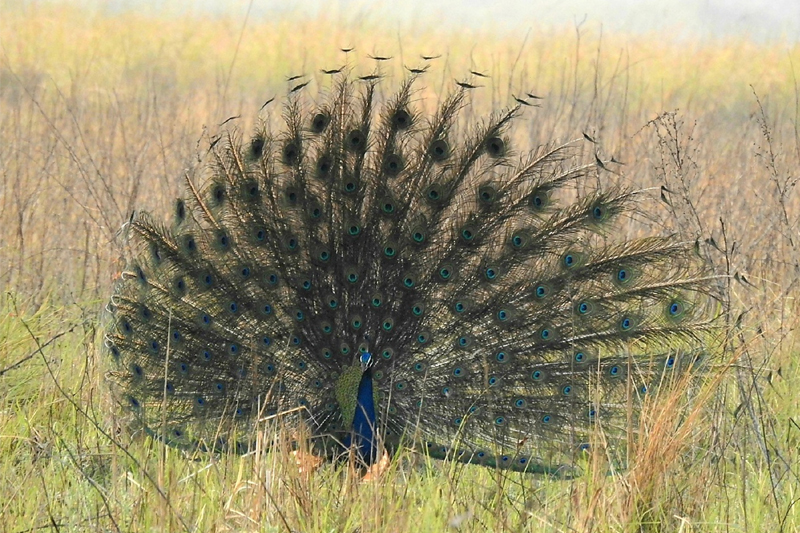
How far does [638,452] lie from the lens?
3127 mm

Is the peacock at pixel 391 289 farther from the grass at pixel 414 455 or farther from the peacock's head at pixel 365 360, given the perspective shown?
the grass at pixel 414 455

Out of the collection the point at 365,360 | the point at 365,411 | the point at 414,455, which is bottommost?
the point at 365,411

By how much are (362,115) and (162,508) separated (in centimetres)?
214

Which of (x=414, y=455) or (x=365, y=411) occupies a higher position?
(x=414, y=455)

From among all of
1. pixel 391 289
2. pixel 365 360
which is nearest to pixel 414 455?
pixel 365 360

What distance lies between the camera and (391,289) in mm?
4566

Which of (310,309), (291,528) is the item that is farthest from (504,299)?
(291,528)

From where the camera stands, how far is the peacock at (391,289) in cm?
438

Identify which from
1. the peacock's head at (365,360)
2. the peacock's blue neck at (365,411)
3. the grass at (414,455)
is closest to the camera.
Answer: the grass at (414,455)

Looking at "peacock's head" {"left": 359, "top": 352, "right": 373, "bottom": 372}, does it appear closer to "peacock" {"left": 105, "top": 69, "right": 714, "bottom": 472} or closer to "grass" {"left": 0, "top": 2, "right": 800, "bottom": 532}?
"peacock" {"left": 105, "top": 69, "right": 714, "bottom": 472}

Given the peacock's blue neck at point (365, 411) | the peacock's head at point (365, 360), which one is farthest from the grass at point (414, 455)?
the peacock's head at point (365, 360)

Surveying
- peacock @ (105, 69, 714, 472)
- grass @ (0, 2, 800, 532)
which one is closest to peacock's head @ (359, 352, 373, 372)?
peacock @ (105, 69, 714, 472)

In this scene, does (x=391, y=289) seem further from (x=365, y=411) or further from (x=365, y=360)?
(x=365, y=411)

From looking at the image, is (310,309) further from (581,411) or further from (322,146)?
(581,411)
